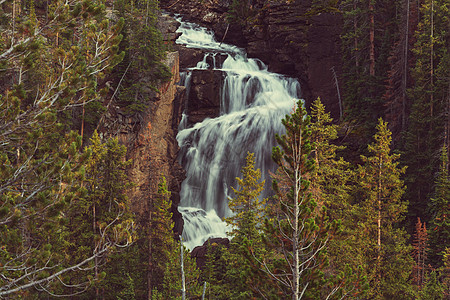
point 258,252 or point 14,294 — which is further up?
point 14,294

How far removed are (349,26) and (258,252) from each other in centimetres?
2861

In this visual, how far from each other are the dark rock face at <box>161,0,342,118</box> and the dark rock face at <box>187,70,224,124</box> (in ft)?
27.1

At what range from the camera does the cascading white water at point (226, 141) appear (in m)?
32.0

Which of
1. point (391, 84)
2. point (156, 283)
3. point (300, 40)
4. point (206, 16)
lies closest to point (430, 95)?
point (391, 84)

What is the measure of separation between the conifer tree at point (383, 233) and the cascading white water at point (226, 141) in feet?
41.7

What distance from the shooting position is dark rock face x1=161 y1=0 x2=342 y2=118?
125 feet

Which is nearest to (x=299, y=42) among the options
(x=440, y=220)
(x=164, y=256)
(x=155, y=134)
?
(x=155, y=134)

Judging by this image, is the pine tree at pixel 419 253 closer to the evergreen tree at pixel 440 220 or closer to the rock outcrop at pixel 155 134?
the evergreen tree at pixel 440 220

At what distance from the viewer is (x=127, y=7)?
103 feet

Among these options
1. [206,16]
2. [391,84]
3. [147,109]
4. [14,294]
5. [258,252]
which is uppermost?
[206,16]

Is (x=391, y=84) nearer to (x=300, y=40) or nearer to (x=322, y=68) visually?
(x=322, y=68)

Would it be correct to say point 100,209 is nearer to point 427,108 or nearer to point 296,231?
point 296,231

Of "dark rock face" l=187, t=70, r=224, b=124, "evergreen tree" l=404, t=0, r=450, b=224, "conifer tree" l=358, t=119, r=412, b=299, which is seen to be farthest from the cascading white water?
"conifer tree" l=358, t=119, r=412, b=299

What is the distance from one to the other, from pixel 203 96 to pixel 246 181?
1563cm
